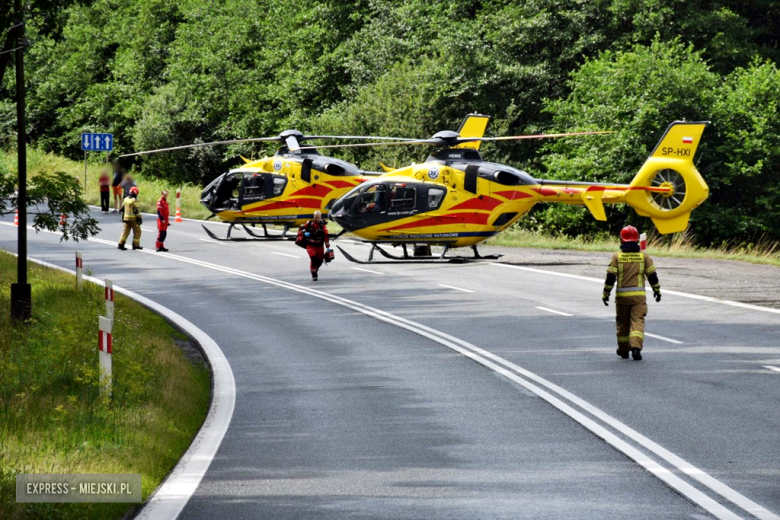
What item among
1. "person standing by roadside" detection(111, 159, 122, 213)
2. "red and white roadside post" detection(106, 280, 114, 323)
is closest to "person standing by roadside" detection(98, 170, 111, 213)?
"person standing by roadside" detection(111, 159, 122, 213)

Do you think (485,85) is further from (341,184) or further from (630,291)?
(630,291)

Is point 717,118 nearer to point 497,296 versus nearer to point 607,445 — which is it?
point 497,296

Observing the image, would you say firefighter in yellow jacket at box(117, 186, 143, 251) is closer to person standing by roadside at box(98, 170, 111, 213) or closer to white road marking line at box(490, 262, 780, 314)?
person standing by roadside at box(98, 170, 111, 213)

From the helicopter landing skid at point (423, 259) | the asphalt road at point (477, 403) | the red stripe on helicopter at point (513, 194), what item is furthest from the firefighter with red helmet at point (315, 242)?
the red stripe on helicopter at point (513, 194)

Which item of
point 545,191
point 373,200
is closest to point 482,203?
point 545,191

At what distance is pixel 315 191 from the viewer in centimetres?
2967

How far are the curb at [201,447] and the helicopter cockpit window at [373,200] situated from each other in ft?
32.9

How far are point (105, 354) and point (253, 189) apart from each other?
19634 mm

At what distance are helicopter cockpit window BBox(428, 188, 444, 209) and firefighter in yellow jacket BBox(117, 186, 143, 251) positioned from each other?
8452 millimetres

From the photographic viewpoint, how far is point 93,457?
8.26m

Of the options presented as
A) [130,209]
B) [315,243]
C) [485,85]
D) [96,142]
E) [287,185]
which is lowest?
[315,243]

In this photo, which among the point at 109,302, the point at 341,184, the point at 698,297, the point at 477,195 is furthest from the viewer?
the point at 341,184

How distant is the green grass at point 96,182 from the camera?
43.8 meters

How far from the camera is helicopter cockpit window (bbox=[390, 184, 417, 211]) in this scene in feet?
83.7
